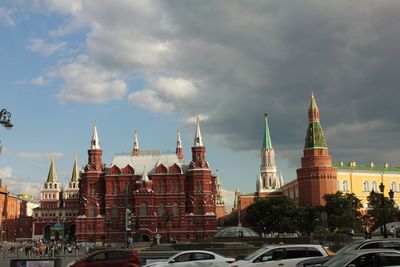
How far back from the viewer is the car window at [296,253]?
2163 centimetres

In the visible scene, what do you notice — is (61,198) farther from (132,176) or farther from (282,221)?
(282,221)

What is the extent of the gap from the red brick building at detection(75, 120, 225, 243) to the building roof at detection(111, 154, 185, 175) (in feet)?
1.39

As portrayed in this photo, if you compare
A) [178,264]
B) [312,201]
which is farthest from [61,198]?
[178,264]

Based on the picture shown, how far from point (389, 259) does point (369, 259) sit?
805 mm

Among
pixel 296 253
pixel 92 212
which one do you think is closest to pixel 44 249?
pixel 92 212

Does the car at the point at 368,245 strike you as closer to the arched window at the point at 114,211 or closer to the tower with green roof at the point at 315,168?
the arched window at the point at 114,211

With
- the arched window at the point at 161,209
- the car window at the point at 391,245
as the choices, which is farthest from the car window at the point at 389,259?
the arched window at the point at 161,209

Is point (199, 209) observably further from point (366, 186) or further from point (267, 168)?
point (267, 168)

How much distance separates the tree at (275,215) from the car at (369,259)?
9012 centimetres

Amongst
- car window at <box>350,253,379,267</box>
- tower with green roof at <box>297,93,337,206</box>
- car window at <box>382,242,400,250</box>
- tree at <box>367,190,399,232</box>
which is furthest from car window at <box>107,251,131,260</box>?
tower with green roof at <box>297,93,337,206</box>

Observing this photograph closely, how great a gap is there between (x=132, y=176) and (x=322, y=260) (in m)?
92.3

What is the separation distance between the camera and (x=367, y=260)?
637 inches

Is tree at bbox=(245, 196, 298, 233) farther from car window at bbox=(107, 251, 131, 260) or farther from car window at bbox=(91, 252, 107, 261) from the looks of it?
car window at bbox=(91, 252, 107, 261)

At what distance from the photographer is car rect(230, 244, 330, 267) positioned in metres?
21.2
